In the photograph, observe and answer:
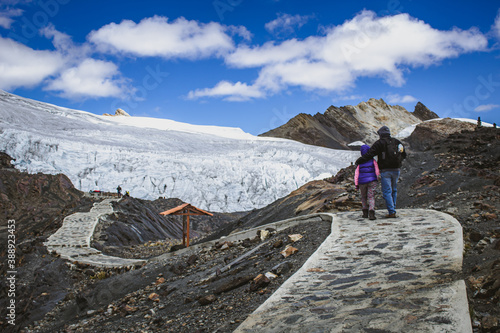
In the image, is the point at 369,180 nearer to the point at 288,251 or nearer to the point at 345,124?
the point at 288,251

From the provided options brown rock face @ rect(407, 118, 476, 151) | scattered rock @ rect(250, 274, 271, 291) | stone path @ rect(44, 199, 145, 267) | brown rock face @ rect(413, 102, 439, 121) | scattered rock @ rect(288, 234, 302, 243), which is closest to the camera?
scattered rock @ rect(250, 274, 271, 291)

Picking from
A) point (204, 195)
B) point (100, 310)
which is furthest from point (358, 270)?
point (204, 195)

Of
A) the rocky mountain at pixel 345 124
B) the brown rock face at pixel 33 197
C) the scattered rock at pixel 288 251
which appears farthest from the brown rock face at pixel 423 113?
the scattered rock at pixel 288 251

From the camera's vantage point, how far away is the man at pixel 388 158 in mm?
7055

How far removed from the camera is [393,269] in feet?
13.2

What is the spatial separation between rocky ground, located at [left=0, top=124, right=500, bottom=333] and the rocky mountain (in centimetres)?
7214

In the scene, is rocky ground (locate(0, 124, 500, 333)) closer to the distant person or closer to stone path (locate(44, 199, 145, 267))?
stone path (locate(44, 199, 145, 267))

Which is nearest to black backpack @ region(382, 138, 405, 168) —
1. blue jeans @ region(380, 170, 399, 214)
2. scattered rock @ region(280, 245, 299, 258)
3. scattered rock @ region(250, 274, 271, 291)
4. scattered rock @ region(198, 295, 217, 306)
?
blue jeans @ region(380, 170, 399, 214)

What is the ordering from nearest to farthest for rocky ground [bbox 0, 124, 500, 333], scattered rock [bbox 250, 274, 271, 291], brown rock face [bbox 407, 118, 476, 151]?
rocky ground [bbox 0, 124, 500, 333], scattered rock [bbox 250, 274, 271, 291], brown rock face [bbox 407, 118, 476, 151]

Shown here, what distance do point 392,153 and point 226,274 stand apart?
12.0 ft

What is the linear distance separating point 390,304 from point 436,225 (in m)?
3.40

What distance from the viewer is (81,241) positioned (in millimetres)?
14266

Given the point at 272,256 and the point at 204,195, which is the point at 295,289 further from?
the point at 204,195

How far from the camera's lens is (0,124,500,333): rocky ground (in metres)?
3.99
